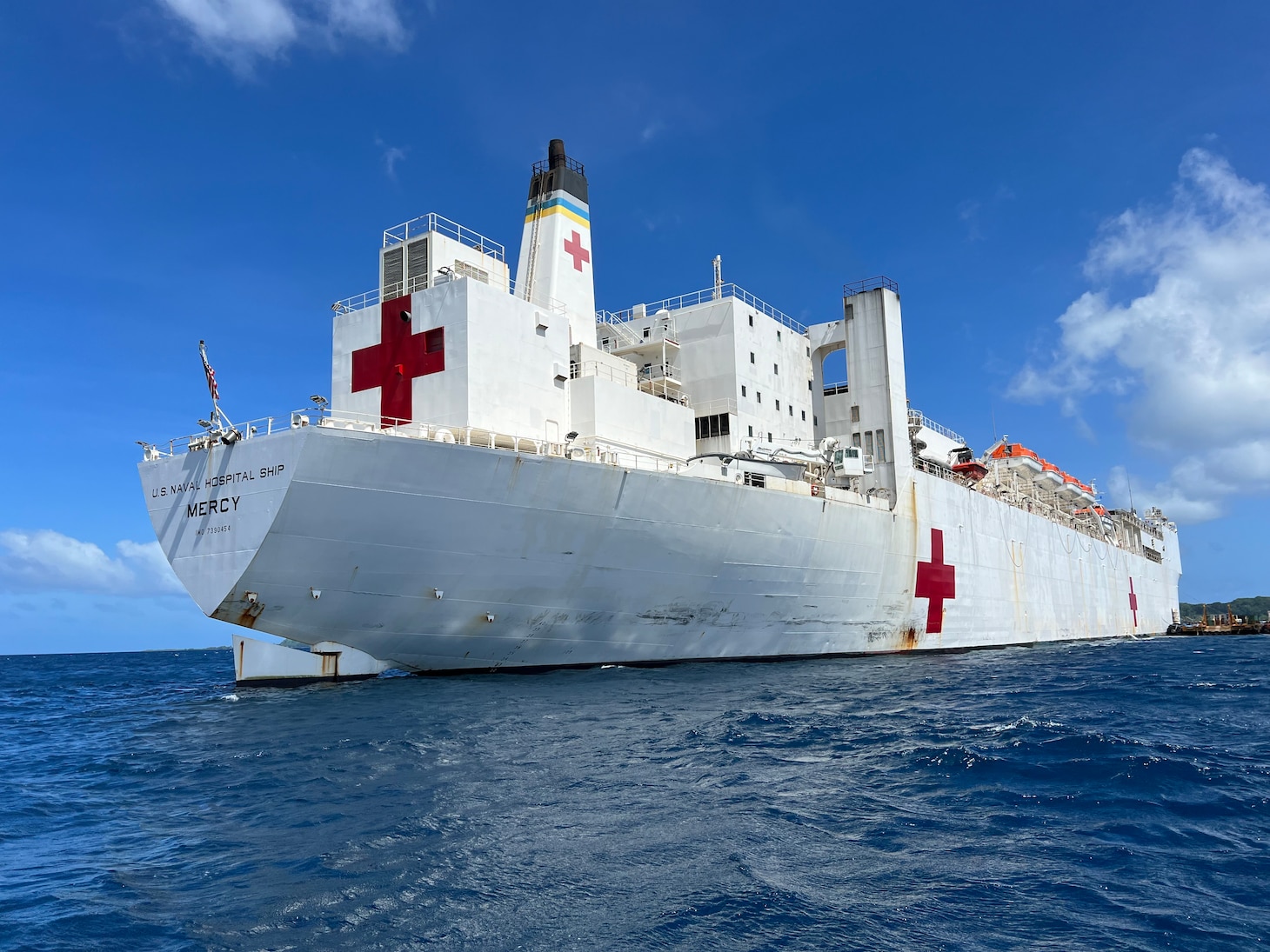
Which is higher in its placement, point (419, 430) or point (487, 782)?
point (419, 430)

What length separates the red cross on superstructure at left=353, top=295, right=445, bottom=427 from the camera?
1435 centimetres

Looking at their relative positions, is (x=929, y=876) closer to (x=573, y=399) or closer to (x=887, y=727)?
(x=887, y=727)

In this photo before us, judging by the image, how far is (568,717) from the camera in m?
9.78

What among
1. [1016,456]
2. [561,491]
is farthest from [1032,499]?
[561,491]

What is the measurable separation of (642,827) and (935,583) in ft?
58.1

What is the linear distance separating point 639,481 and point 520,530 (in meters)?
2.20

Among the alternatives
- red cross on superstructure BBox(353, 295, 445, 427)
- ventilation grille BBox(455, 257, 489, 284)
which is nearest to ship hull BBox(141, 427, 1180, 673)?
red cross on superstructure BBox(353, 295, 445, 427)

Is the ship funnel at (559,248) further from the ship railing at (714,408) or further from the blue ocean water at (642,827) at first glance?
the blue ocean water at (642,827)

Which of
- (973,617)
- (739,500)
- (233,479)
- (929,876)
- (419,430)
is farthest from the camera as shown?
(973,617)

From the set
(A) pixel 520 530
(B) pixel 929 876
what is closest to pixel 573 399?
(A) pixel 520 530

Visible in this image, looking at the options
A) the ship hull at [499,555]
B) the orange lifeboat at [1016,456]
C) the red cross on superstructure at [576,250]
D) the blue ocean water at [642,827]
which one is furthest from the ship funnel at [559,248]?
the orange lifeboat at [1016,456]

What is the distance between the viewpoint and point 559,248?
Result: 17.8 metres

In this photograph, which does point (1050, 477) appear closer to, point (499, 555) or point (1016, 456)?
point (1016, 456)

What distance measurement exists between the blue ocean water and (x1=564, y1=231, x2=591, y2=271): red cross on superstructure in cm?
1032
